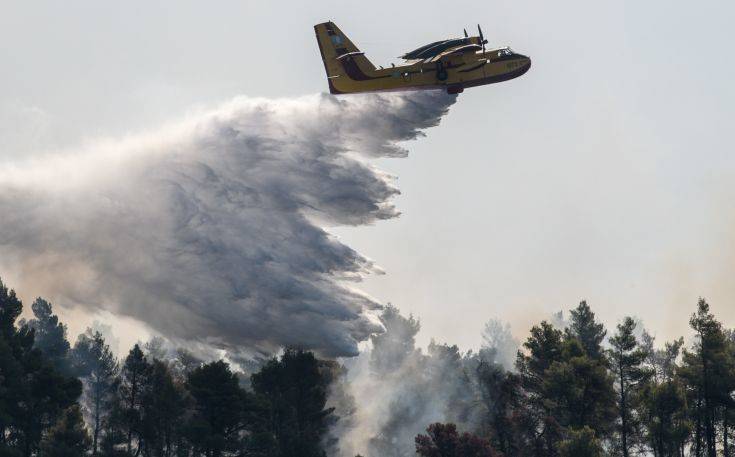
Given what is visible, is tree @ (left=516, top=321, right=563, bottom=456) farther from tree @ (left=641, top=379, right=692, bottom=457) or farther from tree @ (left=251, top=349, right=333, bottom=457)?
tree @ (left=251, top=349, right=333, bottom=457)

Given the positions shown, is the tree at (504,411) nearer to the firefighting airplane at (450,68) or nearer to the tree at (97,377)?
the firefighting airplane at (450,68)

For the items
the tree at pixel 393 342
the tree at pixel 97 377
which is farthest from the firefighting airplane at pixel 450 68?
the tree at pixel 393 342

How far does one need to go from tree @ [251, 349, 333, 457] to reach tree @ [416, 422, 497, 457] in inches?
319

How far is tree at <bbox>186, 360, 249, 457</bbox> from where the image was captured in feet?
202

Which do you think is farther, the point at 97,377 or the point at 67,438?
the point at 97,377

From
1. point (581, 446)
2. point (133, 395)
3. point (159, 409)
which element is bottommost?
point (581, 446)

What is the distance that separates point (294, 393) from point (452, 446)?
11832 millimetres

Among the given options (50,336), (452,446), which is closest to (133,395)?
(452,446)

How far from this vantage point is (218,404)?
2445 inches

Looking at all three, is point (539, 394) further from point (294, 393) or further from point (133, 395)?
point (133, 395)

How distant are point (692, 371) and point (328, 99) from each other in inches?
1086

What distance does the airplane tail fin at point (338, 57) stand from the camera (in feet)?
221

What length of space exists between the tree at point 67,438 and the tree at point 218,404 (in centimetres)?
627

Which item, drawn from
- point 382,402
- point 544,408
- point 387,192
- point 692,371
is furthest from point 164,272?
point 382,402
